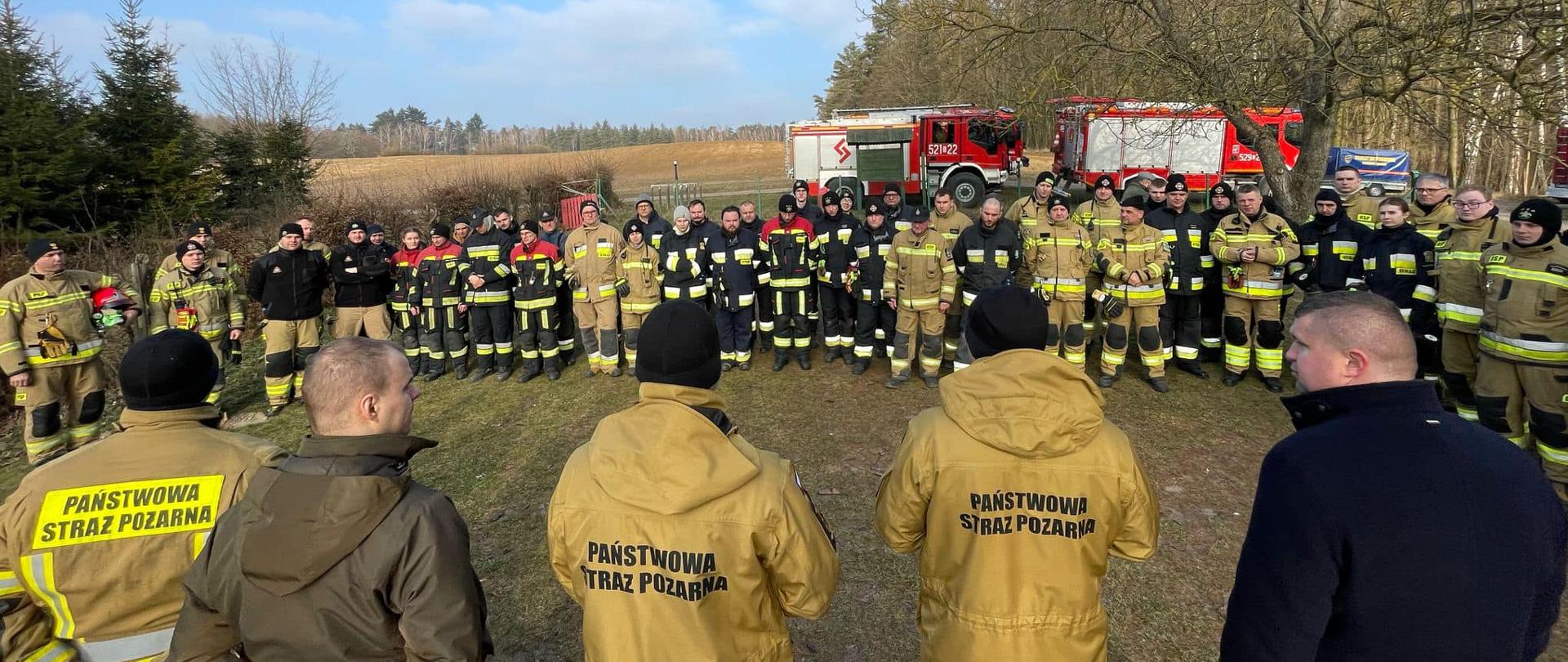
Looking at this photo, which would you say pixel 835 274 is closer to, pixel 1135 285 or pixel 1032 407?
pixel 1135 285

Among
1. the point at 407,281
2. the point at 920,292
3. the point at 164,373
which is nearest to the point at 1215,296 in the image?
the point at 920,292

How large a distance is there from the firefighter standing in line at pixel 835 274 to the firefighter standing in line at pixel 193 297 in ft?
20.6

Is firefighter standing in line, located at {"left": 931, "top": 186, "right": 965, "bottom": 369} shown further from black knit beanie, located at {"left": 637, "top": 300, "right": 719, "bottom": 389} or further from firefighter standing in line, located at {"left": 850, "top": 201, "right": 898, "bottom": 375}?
black knit beanie, located at {"left": 637, "top": 300, "right": 719, "bottom": 389}

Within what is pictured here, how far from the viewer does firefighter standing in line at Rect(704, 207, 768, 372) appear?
8.05 meters

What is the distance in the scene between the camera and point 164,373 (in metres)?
2.23

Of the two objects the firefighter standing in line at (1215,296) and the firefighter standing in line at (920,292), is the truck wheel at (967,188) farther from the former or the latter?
the firefighter standing in line at (920,292)

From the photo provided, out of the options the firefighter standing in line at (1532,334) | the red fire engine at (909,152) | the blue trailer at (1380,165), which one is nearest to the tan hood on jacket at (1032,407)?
the firefighter standing in line at (1532,334)

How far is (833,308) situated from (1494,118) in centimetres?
578

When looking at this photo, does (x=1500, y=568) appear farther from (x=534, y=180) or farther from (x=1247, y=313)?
(x=534, y=180)

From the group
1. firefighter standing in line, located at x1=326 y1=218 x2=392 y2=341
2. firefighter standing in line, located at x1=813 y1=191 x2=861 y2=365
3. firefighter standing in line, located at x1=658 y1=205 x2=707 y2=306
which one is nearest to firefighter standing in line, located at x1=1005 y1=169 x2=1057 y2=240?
firefighter standing in line, located at x1=813 y1=191 x2=861 y2=365

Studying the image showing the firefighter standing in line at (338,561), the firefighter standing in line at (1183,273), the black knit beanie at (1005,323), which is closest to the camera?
the firefighter standing in line at (338,561)

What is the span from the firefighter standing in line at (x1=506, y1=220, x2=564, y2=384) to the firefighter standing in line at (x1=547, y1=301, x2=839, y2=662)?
634cm

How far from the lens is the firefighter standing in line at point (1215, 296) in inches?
283

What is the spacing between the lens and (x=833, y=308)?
337 inches
